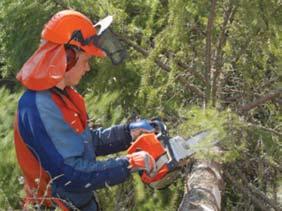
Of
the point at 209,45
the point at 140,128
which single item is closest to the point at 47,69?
the point at 140,128

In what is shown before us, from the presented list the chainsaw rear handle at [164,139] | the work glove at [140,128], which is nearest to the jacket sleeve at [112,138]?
the work glove at [140,128]

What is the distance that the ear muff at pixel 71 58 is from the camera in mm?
2973

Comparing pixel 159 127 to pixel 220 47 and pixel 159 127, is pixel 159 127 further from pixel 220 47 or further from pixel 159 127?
pixel 220 47

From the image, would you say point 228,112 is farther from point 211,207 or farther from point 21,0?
point 21,0

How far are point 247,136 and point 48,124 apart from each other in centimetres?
155

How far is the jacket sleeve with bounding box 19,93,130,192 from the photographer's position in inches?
109

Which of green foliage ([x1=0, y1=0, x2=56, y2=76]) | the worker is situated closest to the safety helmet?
the worker

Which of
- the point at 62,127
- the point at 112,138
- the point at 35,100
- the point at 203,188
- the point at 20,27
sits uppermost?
the point at 35,100

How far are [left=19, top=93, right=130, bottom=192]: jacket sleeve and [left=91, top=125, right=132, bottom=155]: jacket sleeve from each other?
→ 46 centimetres

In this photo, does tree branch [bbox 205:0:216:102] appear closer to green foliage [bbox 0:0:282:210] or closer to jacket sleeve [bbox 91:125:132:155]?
green foliage [bbox 0:0:282:210]

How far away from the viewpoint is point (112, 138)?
3336 mm

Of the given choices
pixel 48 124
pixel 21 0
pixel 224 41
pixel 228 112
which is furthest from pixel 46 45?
pixel 21 0

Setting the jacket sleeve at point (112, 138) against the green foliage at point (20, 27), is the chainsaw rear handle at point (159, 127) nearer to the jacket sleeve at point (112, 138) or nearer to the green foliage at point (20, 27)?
the jacket sleeve at point (112, 138)

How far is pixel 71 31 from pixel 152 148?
2.49ft
